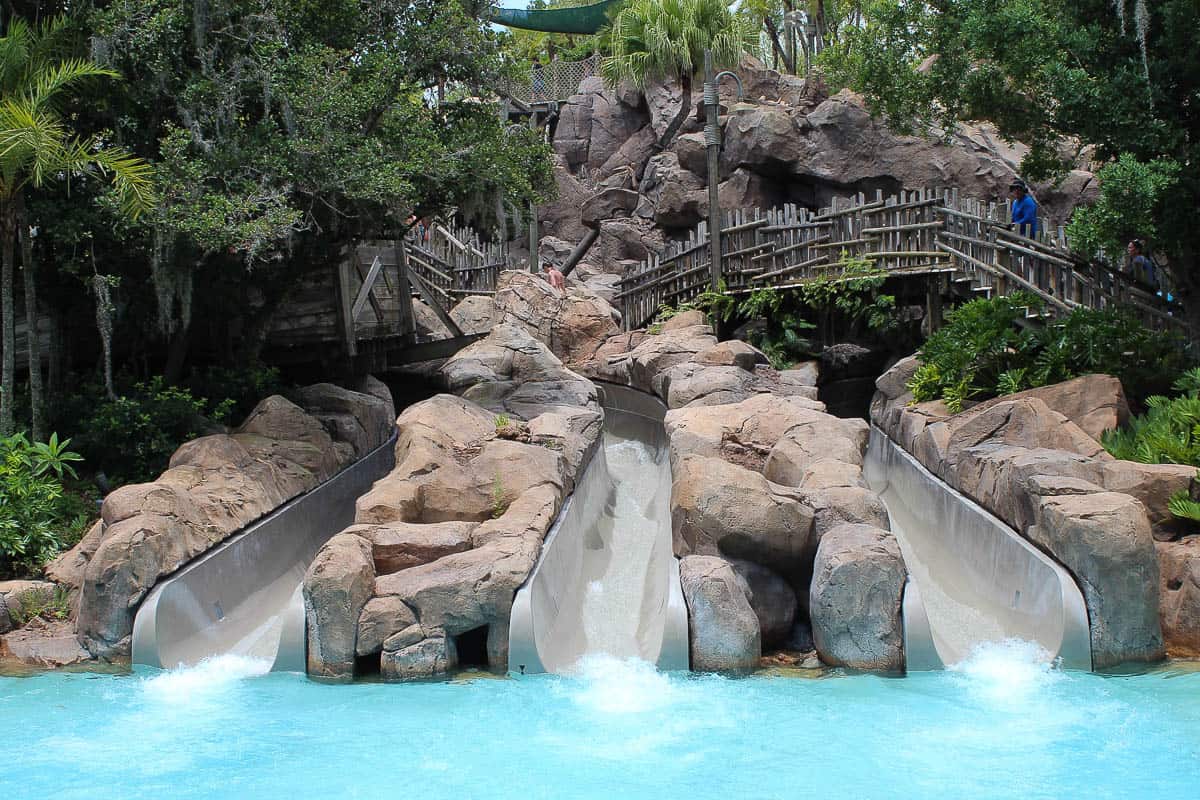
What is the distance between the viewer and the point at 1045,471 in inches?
311

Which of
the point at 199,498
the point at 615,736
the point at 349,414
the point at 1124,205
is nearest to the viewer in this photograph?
the point at 615,736

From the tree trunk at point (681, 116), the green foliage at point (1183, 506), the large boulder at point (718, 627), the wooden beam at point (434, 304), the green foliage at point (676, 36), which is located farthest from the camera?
the tree trunk at point (681, 116)

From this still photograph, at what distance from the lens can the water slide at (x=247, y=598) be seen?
287 inches

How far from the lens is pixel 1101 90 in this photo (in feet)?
34.0

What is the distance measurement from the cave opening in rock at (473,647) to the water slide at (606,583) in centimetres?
35

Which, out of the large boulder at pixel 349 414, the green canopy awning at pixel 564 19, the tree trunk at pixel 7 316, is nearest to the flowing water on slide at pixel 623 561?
the large boulder at pixel 349 414

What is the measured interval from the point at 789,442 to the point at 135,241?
6.47m

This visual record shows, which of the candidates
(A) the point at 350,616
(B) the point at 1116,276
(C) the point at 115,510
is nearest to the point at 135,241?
(C) the point at 115,510

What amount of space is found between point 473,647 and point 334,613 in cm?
96

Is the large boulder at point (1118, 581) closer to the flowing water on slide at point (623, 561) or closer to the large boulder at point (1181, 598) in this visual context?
the large boulder at point (1181, 598)

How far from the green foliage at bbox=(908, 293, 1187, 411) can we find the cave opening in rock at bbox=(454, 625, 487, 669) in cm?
624

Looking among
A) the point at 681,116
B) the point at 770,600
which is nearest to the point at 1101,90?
the point at 770,600

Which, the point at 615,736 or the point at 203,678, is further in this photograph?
the point at 203,678

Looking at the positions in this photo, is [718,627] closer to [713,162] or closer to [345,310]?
[345,310]
